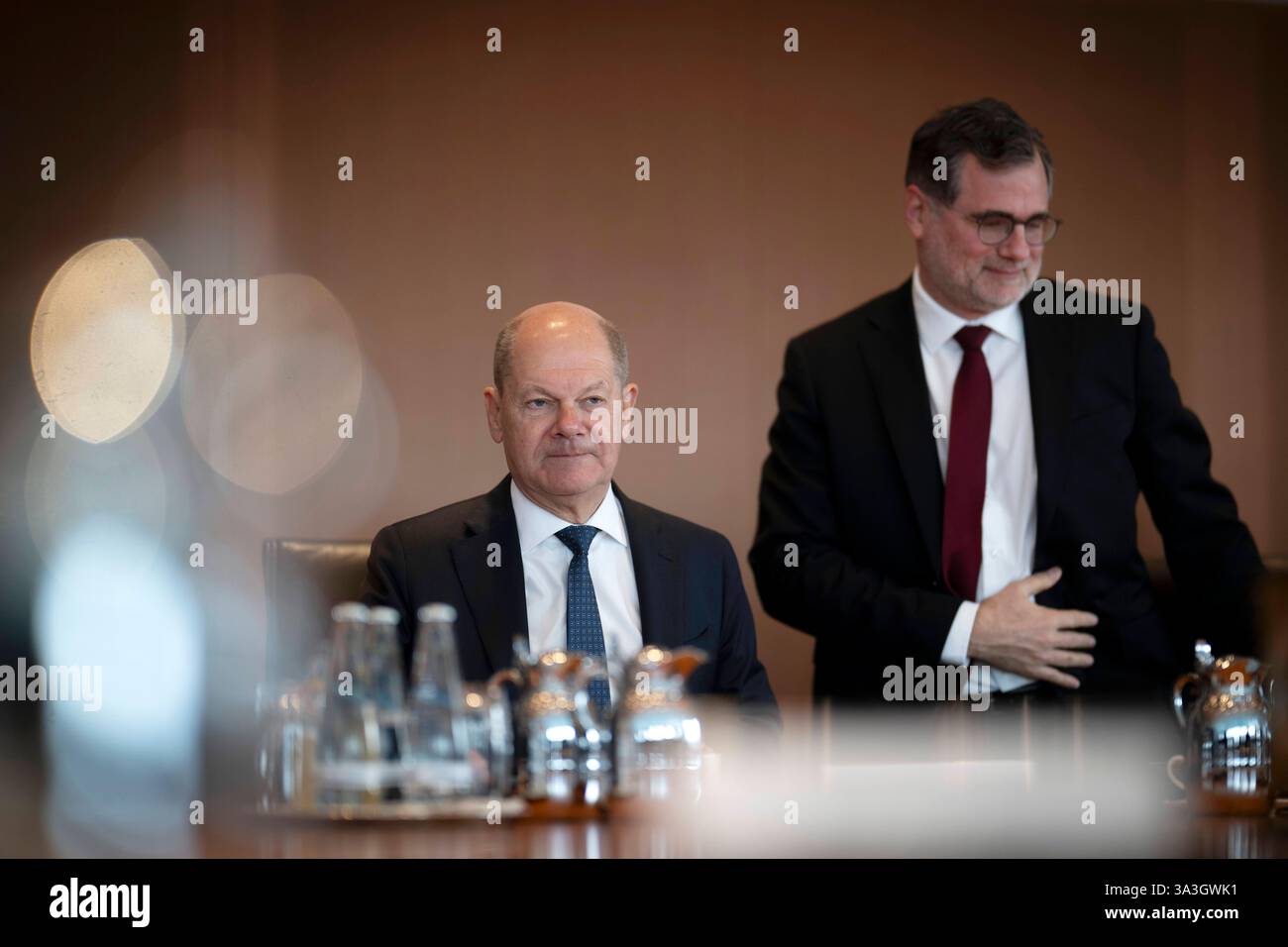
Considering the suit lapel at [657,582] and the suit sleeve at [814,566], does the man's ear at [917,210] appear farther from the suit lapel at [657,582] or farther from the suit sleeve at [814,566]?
the suit lapel at [657,582]

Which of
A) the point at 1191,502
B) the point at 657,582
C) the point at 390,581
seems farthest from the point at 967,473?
the point at 390,581

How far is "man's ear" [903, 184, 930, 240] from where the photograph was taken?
3148 millimetres

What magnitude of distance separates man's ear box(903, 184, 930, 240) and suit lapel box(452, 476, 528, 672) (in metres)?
1.16

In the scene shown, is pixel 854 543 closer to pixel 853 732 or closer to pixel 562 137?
pixel 853 732

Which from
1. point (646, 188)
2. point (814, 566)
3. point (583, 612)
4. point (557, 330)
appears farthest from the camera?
point (646, 188)

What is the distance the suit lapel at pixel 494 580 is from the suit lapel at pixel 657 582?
188 mm

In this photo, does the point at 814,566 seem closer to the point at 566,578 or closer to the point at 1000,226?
the point at 566,578

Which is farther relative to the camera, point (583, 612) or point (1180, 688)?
point (583, 612)

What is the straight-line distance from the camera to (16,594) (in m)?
3.84

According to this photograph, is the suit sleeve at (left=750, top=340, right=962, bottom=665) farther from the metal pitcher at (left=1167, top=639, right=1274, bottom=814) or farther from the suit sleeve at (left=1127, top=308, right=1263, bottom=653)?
the metal pitcher at (left=1167, top=639, right=1274, bottom=814)

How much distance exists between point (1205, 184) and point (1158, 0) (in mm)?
525

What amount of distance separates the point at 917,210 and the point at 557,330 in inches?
40.8

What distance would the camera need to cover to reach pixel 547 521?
2.53m
